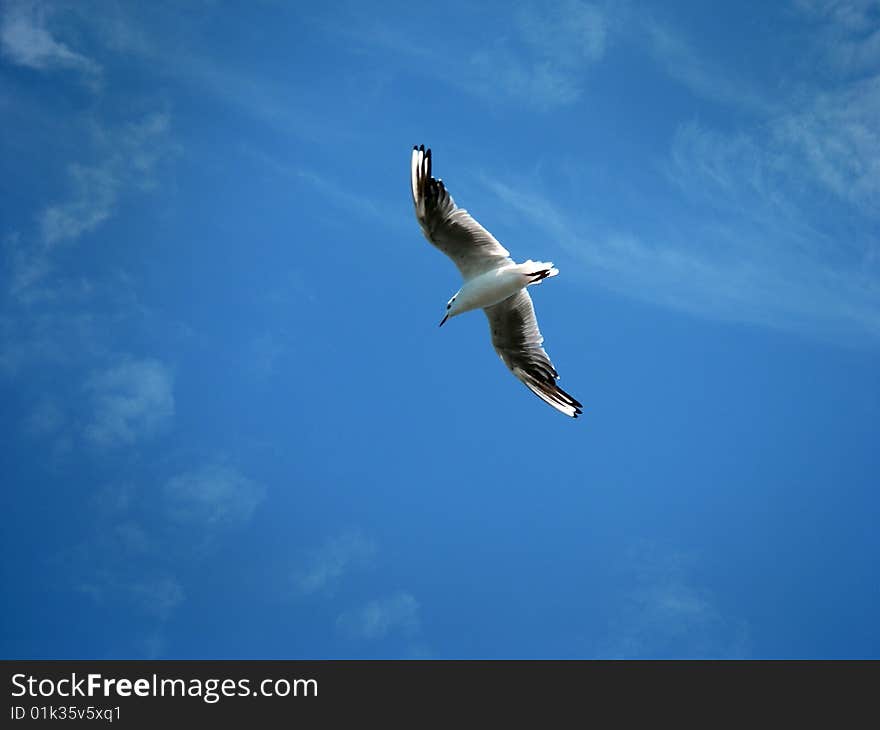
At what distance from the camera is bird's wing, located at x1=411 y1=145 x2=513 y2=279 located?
16.5 m

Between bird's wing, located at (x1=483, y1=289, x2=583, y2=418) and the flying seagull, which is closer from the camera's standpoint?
the flying seagull

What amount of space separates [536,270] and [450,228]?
1.86 meters

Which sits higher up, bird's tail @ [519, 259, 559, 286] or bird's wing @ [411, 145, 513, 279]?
bird's wing @ [411, 145, 513, 279]

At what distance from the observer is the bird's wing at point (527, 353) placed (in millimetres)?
18375

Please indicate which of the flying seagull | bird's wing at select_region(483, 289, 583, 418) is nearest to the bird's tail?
the flying seagull

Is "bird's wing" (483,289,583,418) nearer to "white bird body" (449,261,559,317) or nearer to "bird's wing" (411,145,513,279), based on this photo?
"white bird body" (449,261,559,317)

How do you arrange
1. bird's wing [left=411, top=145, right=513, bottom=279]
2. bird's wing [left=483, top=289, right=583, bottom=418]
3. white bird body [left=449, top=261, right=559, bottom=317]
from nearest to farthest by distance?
bird's wing [left=411, top=145, right=513, bottom=279] → white bird body [left=449, top=261, right=559, bottom=317] → bird's wing [left=483, top=289, right=583, bottom=418]

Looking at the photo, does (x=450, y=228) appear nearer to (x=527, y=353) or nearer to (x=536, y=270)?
(x=536, y=270)

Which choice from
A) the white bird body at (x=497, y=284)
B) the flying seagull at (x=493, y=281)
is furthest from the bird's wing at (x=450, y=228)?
the white bird body at (x=497, y=284)

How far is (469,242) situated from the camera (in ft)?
55.8

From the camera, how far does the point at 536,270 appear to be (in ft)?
55.2
